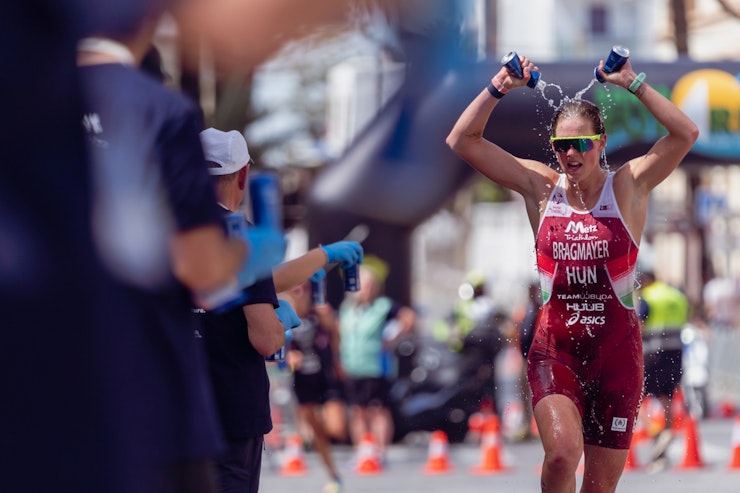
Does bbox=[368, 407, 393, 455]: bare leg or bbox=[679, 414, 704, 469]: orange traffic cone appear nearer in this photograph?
bbox=[679, 414, 704, 469]: orange traffic cone

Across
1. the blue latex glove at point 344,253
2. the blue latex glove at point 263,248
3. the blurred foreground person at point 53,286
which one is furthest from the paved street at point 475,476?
the blurred foreground person at point 53,286

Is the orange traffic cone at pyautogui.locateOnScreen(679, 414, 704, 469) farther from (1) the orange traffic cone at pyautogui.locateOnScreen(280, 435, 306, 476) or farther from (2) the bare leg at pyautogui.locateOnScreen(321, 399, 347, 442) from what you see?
(1) the orange traffic cone at pyautogui.locateOnScreen(280, 435, 306, 476)

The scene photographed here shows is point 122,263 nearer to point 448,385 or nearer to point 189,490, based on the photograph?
point 189,490

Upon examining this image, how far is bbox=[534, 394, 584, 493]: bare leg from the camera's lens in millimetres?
5176

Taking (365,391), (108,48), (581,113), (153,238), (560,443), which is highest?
(108,48)

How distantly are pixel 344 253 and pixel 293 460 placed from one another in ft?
25.4

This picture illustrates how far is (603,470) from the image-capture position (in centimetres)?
541

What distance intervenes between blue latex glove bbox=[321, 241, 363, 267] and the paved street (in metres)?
5.73

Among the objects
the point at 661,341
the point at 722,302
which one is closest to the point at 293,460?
the point at 661,341

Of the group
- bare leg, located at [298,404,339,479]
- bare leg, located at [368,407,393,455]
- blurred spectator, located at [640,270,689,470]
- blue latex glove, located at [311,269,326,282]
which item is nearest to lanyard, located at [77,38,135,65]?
blue latex glove, located at [311,269,326,282]

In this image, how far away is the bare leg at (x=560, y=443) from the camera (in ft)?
17.0

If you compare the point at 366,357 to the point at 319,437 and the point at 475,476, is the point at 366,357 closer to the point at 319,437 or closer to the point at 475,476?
the point at 475,476

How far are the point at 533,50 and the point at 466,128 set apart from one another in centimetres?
1122

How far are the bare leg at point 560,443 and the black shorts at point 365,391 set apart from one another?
791 cm
